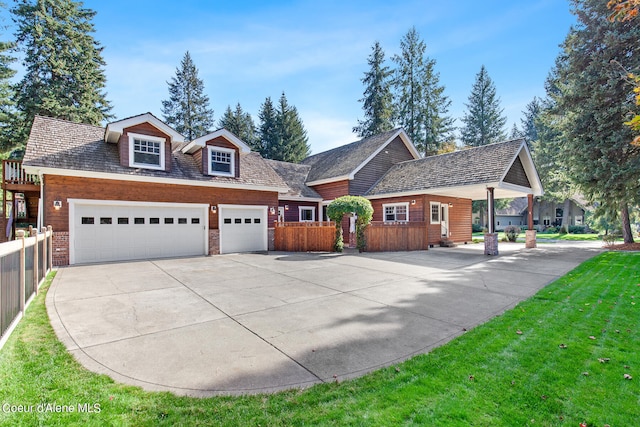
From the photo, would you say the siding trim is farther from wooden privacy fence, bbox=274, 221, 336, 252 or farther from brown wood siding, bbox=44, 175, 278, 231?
wooden privacy fence, bbox=274, 221, 336, 252

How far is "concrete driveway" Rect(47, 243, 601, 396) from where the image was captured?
3.38 metres

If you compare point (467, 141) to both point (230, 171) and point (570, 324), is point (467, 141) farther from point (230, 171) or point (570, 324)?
point (570, 324)

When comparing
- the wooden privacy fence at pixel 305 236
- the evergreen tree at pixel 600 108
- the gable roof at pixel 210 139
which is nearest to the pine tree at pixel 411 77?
the evergreen tree at pixel 600 108

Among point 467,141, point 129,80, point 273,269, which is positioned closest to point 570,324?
point 273,269

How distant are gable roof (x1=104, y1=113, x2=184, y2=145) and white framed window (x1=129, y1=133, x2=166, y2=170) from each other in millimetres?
395

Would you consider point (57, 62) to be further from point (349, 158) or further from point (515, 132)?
point (515, 132)

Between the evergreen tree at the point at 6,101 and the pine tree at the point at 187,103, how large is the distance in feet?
54.7

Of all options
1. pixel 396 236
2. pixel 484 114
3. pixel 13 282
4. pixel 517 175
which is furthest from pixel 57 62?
pixel 484 114

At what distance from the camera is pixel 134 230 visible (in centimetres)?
1218

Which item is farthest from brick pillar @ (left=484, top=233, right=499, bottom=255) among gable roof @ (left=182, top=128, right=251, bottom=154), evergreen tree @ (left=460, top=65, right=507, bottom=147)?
evergreen tree @ (left=460, top=65, right=507, bottom=147)

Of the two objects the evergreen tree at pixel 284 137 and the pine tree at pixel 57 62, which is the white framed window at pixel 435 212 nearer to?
the evergreen tree at pixel 284 137

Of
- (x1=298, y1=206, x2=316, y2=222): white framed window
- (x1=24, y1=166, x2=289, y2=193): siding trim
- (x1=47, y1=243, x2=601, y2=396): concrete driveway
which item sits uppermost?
(x1=24, y1=166, x2=289, y2=193): siding trim

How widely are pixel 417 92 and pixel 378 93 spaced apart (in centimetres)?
460

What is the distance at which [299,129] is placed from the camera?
1538 inches
